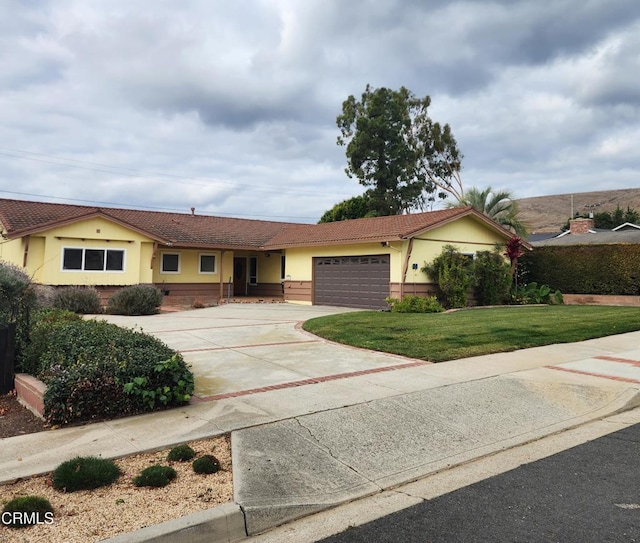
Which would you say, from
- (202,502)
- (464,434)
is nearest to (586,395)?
(464,434)

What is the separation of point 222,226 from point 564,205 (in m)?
113

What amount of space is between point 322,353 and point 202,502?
20.6 feet

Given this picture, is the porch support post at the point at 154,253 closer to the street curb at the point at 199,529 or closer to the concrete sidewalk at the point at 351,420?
the concrete sidewalk at the point at 351,420

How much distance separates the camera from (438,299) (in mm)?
20250

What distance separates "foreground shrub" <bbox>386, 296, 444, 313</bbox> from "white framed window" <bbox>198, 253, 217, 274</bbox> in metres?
11.8

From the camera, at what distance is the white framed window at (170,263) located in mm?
24797

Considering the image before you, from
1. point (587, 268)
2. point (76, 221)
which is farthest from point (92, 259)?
point (587, 268)

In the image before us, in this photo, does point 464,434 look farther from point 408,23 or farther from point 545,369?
point 408,23

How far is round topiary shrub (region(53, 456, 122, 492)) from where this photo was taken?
3850 millimetres

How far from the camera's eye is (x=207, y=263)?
26391mm

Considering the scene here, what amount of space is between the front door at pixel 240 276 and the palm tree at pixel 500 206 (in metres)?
13.8

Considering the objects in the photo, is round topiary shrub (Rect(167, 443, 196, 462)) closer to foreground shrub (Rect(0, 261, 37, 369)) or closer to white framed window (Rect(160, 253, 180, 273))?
foreground shrub (Rect(0, 261, 37, 369))

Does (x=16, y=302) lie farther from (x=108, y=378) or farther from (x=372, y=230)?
(x=372, y=230)

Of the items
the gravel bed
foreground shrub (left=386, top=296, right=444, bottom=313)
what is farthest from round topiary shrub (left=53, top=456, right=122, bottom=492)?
foreground shrub (left=386, top=296, right=444, bottom=313)
